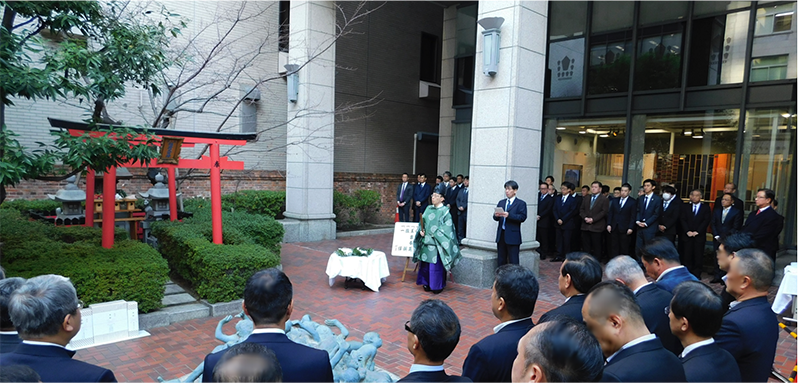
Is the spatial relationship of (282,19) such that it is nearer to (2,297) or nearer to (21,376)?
(2,297)

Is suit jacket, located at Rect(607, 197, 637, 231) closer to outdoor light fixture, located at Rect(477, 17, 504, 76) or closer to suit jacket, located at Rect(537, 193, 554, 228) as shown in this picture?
suit jacket, located at Rect(537, 193, 554, 228)

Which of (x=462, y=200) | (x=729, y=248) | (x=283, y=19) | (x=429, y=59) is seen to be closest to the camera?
(x=729, y=248)

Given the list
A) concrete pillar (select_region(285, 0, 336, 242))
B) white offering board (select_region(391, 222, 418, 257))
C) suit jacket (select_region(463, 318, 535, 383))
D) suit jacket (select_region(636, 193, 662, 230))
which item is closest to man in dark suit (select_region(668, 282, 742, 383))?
suit jacket (select_region(463, 318, 535, 383))

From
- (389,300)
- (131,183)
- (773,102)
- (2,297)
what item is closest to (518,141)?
(389,300)

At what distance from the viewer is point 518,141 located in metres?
8.04

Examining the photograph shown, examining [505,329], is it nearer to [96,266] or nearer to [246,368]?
[246,368]

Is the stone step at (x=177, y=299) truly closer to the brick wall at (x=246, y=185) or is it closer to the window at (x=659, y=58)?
the brick wall at (x=246, y=185)

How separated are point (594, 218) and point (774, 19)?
580 centimetres

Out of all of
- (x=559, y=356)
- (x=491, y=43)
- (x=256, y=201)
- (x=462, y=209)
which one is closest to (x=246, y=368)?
(x=559, y=356)

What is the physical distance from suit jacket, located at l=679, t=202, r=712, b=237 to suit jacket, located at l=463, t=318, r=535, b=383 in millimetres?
8668

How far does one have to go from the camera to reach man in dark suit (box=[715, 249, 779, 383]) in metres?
2.84

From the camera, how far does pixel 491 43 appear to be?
314 inches

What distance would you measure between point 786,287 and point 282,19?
591 inches

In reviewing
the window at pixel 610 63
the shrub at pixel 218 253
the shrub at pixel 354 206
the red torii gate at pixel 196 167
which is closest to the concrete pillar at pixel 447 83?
the shrub at pixel 354 206
